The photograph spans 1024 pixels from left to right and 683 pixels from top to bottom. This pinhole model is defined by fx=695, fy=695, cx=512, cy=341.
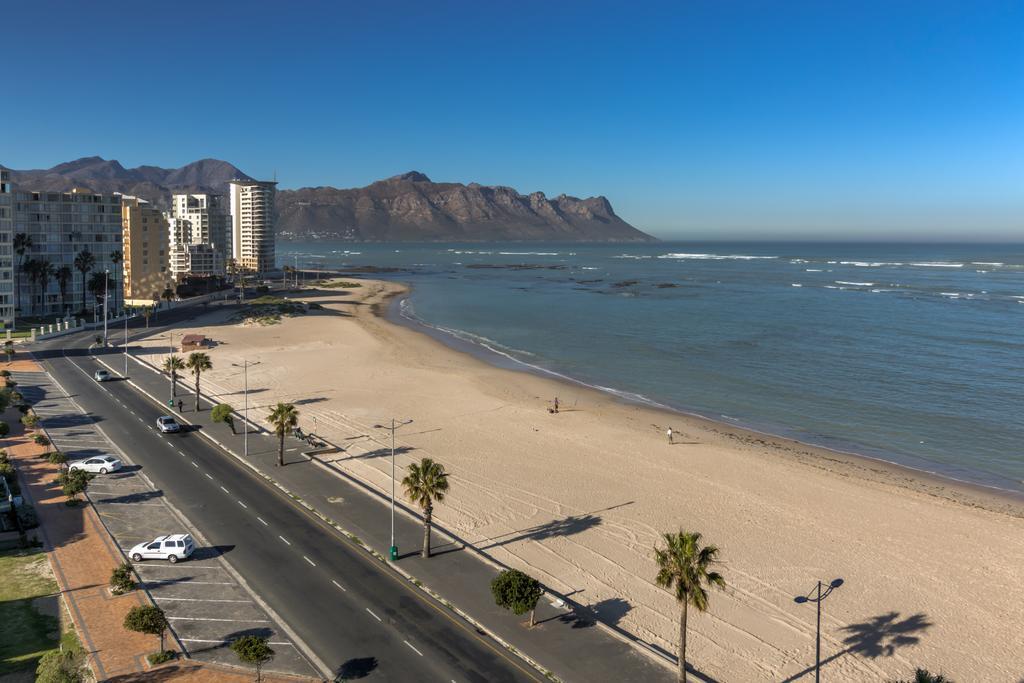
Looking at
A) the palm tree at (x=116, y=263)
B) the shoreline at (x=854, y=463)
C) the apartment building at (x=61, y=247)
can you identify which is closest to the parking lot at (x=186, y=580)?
the shoreline at (x=854, y=463)

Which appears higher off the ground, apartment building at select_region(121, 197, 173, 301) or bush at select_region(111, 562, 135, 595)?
apartment building at select_region(121, 197, 173, 301)

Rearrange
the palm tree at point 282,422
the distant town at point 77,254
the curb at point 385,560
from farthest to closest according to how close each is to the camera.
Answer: the distant town at point 77,254 → the palm tree at point 282,422 → the curb at point 385,560

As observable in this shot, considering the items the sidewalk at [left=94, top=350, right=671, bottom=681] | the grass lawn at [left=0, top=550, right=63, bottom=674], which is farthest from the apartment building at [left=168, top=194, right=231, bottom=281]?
the grass lawn at [left=0, top=550, right=63, bottom=674]

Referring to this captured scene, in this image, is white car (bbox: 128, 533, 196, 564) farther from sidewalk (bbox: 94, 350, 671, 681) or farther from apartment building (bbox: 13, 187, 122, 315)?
apartment building (bbox: 13, 187, 122, 315)

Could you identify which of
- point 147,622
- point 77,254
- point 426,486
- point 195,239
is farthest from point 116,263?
point 147,622

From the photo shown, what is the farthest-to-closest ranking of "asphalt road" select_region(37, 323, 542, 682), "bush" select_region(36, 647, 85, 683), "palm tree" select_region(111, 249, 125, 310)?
"palm tree" select_region(111, 249, 125, 310) < "asphalt road" select_region(37, 323, 542, 682) < "bush" select_region(36, 647, 85, 683)

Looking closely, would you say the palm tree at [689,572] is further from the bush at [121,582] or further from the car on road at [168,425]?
the car on road at [168,425]

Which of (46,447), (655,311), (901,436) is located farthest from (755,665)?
(655,311)
